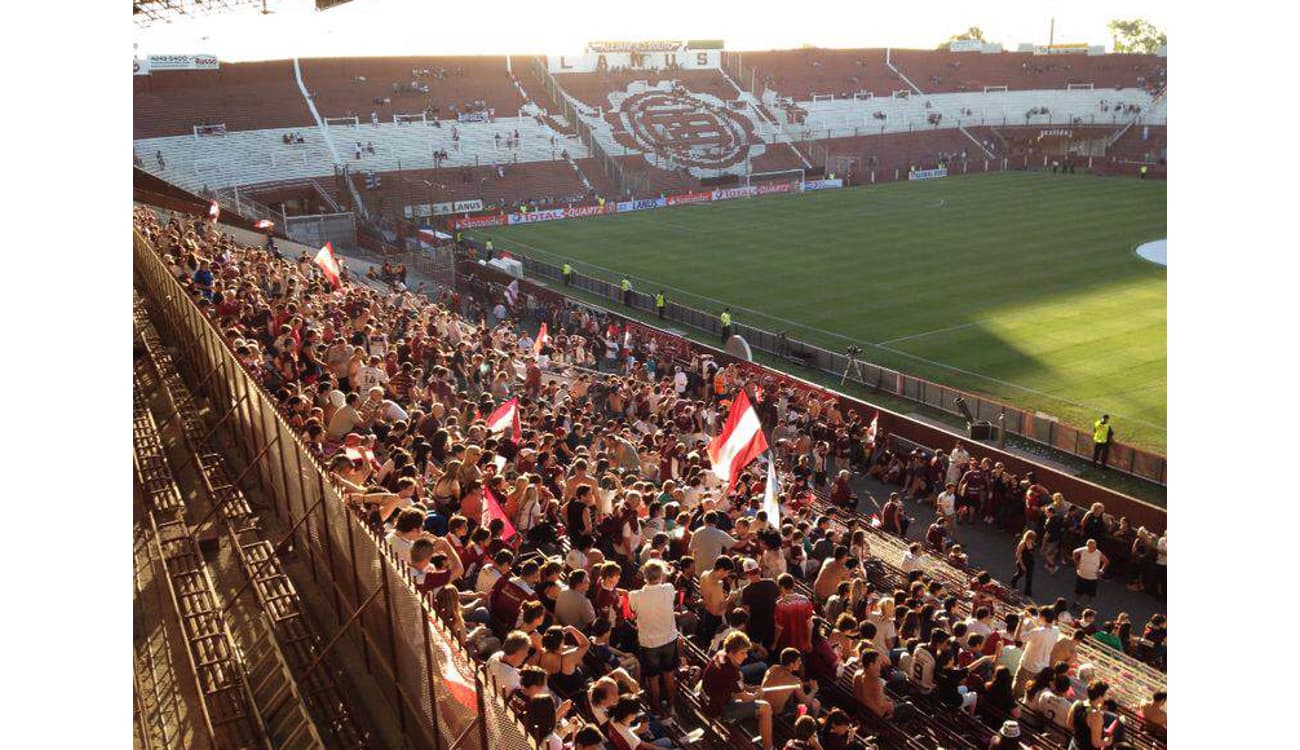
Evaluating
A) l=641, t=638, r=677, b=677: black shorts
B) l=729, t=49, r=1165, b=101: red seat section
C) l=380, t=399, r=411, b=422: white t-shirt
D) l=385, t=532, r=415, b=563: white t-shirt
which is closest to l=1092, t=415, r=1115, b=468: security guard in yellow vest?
l=380, t=399, r=411, b=422: white t-shirt

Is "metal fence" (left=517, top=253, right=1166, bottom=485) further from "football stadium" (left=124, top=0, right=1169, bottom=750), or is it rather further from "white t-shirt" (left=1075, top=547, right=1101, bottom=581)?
"white t-shirt" (left=1075, top=547, right=1101, bottom=581)

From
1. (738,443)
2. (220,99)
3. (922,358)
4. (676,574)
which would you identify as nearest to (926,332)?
(922,358)

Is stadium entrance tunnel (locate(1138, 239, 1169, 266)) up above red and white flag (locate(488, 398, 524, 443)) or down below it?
above

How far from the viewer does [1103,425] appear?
20375 millimetres

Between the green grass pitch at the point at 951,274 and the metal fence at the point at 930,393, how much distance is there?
177 cm

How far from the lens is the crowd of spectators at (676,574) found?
306 inches

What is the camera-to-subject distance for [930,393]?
24.4 m

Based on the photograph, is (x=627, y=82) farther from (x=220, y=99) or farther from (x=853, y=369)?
(x=853, y=369)

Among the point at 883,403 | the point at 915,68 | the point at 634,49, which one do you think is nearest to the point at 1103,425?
the point at 883,403

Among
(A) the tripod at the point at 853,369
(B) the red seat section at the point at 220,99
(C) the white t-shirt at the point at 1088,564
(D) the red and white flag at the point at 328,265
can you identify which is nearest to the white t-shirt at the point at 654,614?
(C) the white t-shirt at the point at 1088,564

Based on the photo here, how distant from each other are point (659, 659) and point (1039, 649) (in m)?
3.92

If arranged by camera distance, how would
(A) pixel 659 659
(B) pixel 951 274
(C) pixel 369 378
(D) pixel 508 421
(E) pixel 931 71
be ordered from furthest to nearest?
(E) pixel 931 71
(B) pixel 951 274
(C) pixel 369 378
(D) pixel 508 421
(A) pixel 659 659

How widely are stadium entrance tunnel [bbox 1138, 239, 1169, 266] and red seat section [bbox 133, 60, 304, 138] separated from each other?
46397 mm

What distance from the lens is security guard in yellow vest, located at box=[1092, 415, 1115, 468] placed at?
66.8 feet
